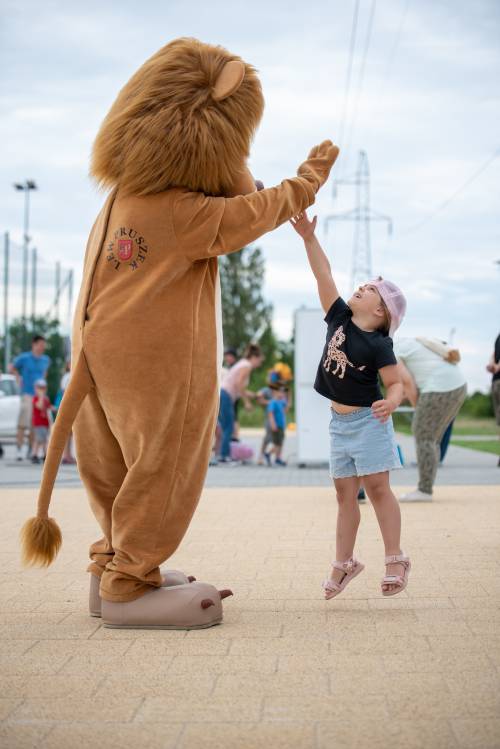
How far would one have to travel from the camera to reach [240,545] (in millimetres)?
6754

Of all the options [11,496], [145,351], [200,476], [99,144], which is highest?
[99,144]

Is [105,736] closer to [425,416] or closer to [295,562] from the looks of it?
[295,562]

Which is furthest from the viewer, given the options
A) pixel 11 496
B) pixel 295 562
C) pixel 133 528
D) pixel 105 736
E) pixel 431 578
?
pixel 11 496

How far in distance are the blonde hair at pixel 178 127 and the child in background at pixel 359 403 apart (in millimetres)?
540

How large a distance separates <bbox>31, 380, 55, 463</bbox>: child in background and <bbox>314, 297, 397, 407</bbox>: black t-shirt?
1095 centimetres

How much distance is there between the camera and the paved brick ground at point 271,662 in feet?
9.70

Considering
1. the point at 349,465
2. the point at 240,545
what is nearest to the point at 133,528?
the point at 349,465

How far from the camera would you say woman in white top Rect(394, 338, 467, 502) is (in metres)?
9.48

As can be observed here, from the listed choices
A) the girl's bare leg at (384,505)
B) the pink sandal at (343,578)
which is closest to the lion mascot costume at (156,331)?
the pink sandal at (343,578)

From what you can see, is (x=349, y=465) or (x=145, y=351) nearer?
(x=145, y=351)

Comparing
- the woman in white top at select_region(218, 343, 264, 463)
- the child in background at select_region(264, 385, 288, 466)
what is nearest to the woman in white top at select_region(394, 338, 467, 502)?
the woman in white top at select_region(218, 343, 264, 463)

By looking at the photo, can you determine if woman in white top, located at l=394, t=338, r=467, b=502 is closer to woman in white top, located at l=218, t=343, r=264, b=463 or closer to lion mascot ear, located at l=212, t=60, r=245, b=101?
lion mascot ear, located at l=212, t=60, r=245, b=101

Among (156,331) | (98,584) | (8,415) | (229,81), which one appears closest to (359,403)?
(156,331)

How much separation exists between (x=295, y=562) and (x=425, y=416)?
373 centimetres
